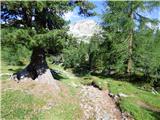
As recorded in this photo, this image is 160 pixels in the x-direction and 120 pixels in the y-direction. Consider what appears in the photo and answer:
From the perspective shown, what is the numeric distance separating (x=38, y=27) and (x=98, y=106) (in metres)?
9.98

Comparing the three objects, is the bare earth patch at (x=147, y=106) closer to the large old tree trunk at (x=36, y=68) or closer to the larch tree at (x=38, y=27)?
the larch tree at (x=38, y=27)

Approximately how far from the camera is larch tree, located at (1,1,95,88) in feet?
83.5

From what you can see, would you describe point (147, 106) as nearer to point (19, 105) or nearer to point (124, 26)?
point (19, 105)

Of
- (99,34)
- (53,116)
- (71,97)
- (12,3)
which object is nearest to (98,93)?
(71,97)

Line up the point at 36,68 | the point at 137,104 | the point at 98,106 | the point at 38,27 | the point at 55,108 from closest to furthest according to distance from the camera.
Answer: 1. the point at 55,108
2. the point at 98,106
3. the point at 137,104
4. the point at 38,27
5. the point at 36,68

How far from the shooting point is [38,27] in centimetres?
2812

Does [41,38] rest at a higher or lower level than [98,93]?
higher

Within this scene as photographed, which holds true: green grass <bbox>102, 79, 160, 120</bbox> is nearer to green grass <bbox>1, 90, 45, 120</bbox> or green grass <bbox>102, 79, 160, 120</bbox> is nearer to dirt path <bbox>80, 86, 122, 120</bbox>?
dirt path <bbox>80, 86, 122, 120</bbox>

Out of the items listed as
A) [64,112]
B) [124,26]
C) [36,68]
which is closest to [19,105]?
[64,112]

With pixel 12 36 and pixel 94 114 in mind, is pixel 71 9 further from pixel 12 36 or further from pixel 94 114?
pixel 94 114

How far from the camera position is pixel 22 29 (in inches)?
1028

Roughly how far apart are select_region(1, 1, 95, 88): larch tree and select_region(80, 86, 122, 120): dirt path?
350 cm

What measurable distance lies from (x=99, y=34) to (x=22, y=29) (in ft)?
69.8

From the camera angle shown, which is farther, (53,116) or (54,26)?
(54,26)
